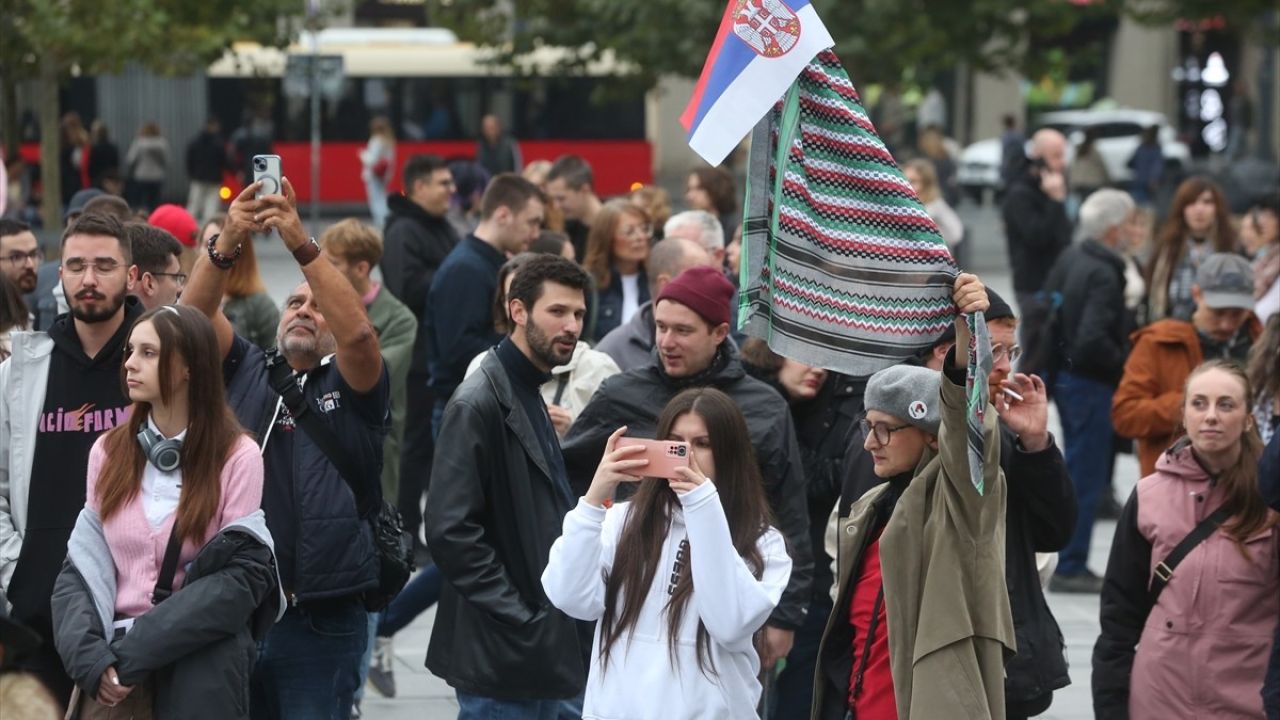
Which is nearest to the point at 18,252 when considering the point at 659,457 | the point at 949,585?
the point at 659,457

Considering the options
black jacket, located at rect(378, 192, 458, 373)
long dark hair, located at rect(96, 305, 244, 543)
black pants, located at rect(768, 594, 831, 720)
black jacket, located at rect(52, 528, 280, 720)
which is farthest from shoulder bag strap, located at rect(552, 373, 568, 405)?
black jacket, located at rect(378, 192, 458, 373)

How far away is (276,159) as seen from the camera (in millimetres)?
5430

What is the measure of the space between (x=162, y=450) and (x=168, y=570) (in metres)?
0.32

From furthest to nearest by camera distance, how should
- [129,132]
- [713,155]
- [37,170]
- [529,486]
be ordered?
[129,132] < [37,170] < [529,486] < [713,155]

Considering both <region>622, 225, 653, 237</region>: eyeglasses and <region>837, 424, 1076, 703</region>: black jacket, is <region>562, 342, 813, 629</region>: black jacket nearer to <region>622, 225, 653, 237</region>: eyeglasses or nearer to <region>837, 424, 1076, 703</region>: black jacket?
<region>837, 424, 1076, 703</region>: black jacket

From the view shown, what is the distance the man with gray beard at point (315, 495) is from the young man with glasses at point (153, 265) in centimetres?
58

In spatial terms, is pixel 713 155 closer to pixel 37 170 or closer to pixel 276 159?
pixel 276 159

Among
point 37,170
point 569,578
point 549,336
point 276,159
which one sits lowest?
point 37,170

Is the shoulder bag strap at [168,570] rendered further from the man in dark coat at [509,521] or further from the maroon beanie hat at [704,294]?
the maroon beanie hat at [704,294]

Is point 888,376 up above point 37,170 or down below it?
above

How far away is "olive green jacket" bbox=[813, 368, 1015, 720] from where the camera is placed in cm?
493

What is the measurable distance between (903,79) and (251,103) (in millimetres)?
12992

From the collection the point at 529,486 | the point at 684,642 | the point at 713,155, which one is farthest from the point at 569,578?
the point at 713,155

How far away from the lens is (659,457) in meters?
4.98
